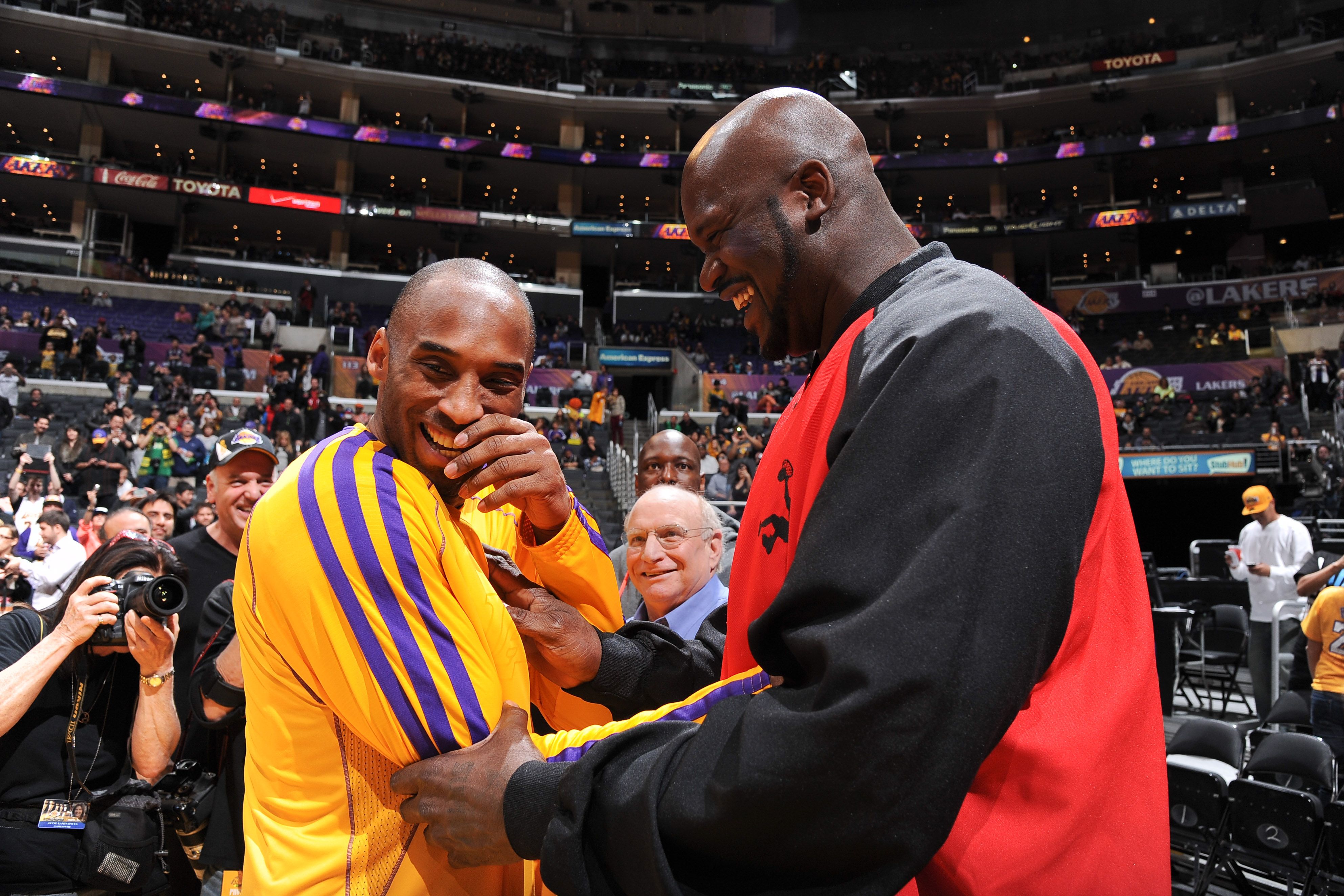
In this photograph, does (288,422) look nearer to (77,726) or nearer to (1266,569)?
(77,726)

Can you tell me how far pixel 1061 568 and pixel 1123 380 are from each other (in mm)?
24291

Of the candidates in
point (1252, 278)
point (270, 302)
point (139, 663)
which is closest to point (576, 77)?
point (270, 302)

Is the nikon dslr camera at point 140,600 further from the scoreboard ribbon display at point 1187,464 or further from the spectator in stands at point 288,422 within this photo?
the scoreboard ribbon display at point 1187,464

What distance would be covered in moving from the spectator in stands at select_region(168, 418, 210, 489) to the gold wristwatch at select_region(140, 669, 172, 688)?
11202mm

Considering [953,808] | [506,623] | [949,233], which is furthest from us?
[949,233]

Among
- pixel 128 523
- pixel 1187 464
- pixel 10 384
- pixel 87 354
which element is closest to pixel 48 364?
pixel 87 354

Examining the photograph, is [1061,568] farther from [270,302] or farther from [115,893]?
[270,302]

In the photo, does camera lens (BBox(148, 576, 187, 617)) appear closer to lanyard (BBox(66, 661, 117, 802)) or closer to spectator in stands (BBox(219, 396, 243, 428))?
lanyard (BBox(66, 661, 117, 802))

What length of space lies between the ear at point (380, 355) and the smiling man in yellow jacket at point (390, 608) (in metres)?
0.01

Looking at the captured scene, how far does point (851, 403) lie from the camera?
904 mm

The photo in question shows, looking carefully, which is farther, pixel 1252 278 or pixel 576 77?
pixel 576 77

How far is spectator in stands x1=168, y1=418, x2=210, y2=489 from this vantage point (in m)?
13.2

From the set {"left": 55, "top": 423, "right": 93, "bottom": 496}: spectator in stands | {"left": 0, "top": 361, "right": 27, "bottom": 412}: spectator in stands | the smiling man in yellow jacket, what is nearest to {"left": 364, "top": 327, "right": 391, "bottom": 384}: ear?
the smiling man in yellow jacket

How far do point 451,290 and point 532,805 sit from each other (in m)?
0.86
